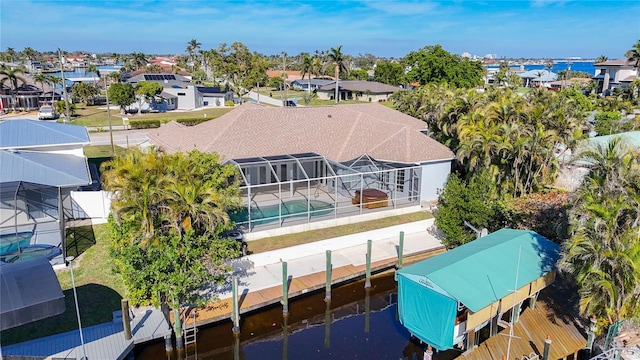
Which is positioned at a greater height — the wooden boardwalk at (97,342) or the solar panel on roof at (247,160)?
the solar panel on roof at (247,160)

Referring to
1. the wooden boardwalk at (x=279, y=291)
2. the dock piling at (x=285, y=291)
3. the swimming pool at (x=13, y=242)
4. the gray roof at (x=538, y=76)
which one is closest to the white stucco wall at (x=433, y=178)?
the wooden boardwalk at (x=279, y=291)

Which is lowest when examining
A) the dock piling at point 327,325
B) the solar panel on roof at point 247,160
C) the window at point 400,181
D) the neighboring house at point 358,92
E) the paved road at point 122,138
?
the dock piling at point 327,325

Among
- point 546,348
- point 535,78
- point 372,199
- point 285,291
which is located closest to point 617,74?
point 535,78

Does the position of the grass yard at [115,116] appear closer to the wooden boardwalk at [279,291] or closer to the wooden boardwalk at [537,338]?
the wooden boardwalk at [279,291]

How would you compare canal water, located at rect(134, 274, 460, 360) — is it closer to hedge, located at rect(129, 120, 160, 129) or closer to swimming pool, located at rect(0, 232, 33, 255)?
swimming pool, located at rect(0, 232, 33, 255)

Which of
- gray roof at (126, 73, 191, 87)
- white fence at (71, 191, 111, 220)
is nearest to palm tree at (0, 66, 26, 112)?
gray roof at (126, 73, 191, 87)
